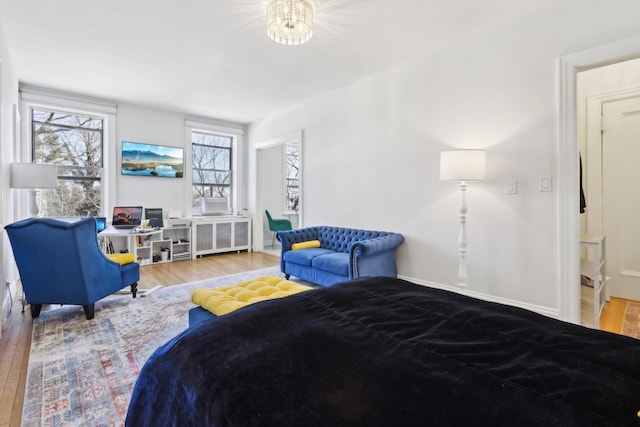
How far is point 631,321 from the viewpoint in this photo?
2727 millimetres

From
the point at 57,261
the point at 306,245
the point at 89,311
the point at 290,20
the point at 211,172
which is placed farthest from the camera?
the point at 211,172

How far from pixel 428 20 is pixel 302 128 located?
272 centimetres

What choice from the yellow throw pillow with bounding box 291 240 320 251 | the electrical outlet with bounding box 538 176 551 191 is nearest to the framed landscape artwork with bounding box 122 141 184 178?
the yellow throw pillow with bounding box 291 240 320 251

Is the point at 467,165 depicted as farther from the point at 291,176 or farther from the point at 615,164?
the point at 291,176

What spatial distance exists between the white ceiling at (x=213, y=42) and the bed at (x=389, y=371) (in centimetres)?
257

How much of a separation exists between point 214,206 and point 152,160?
1.41 metres

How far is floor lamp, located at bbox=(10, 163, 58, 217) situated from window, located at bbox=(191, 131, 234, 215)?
9.19 ft

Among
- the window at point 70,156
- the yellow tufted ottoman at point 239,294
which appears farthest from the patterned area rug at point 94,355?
the window at point 70,156

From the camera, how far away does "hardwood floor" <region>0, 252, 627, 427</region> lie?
5.70ft

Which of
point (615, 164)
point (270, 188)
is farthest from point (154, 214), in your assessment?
point (615, 164)

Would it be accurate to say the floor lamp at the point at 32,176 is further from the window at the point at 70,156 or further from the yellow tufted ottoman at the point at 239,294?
the yellow tufted ottoman at the point at 239,294

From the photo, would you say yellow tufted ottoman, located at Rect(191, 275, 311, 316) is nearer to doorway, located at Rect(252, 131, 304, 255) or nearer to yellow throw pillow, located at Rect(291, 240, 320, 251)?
yellow throw pillow, located at Rect(291, 240, 320, 251)

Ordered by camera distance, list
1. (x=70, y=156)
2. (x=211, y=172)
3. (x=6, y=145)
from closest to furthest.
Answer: (x=6, y=145)
(x=70, y=156)
(x=211, y=172)

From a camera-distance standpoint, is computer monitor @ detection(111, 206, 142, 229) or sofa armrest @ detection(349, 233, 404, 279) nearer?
sofa armrest @ detection(349, 233, 404, 279)
